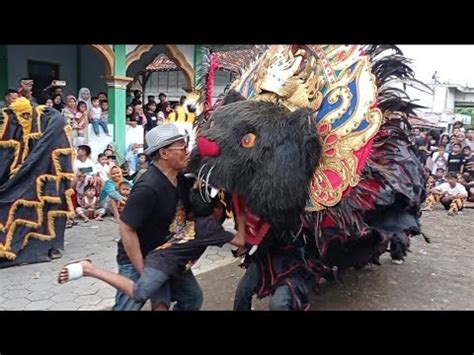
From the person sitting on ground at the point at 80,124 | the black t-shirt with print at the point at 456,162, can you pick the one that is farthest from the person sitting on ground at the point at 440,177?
the person sitting on ground at the point at 80,124

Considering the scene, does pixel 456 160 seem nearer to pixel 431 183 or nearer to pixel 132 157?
pixel 431 183

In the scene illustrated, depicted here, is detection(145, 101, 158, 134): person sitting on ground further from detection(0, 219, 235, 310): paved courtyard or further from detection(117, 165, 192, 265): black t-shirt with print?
detection(117, 165, 192, 265): black t-shirt with print

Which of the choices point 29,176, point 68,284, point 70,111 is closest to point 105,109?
point 70,111

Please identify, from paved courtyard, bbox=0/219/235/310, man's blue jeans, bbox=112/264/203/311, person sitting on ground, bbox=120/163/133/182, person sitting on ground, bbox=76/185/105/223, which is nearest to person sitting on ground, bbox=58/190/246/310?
man's blue jeans, bbox=112/264/203/311

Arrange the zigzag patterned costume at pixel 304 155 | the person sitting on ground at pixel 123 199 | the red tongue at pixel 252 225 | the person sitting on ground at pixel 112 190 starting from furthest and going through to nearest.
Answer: the person sitting on ground at pixel 123 199, the person sitting on ground at pixel 112 190, the red tongue at pixel 252 225, the zigzag patterned costume at pixel 304 155

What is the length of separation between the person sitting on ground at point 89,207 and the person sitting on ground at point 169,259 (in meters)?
4.38

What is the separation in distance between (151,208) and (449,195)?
7629mm

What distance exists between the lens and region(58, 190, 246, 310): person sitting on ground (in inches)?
84.7

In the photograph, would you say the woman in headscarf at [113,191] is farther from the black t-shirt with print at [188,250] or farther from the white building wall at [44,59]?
the black t-shirt with print at [188,250]

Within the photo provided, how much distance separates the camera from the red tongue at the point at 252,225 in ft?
7.78

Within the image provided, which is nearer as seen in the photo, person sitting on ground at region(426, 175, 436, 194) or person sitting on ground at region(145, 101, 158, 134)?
person sitting on ground at region(426, 175, 436, 194)

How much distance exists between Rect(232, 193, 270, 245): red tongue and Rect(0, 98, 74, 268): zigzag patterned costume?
275 cm

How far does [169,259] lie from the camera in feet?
7.51

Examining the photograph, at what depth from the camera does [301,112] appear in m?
2.38
